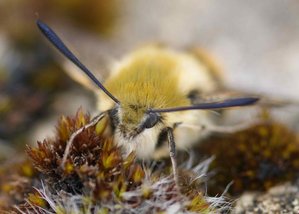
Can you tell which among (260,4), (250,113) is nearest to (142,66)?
(250,113)

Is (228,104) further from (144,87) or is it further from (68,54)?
(68,54)

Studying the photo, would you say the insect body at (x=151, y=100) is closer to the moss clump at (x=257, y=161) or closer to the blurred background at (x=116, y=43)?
the moss clump at (x=257, y=161)

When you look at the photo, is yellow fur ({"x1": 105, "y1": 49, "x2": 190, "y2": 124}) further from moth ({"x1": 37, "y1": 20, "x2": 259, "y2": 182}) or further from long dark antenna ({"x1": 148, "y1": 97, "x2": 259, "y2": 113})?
long dark antenna ({"x1": 148, "y1": 97, "x2": 259, "y2": 113})

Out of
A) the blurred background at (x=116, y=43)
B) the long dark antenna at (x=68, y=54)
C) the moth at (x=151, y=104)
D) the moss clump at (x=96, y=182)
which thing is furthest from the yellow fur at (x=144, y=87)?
the blurred background at (x=116, y=43)

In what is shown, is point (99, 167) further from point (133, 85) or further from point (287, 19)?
point (287, 19)

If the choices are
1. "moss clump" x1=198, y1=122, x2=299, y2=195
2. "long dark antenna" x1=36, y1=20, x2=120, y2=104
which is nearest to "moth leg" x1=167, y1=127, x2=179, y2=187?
"long dark antenna" x1=36, y1=20, x2=120, y2=104

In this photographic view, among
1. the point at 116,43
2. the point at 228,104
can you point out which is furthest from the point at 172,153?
the point at 116,43
